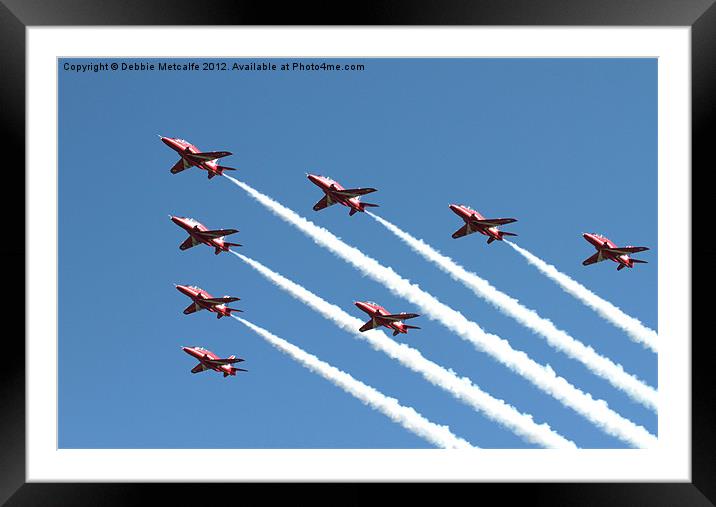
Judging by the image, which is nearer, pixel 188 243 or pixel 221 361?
pixel 188 243

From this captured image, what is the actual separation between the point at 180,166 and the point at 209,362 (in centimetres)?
1431

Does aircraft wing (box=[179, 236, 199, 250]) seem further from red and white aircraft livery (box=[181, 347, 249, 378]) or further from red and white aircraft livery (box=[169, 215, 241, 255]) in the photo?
red and white aircraft livery (box=[181, 347, 249, 378])

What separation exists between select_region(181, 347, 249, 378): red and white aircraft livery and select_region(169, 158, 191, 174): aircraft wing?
13274 mm

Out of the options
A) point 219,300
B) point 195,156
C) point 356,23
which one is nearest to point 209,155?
point 195,156

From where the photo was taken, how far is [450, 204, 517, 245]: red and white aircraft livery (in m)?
61.2

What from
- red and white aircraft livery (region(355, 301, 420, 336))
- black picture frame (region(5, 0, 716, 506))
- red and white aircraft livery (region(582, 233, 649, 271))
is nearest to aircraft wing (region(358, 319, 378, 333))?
red and white aircraft livery (region(355, 301, 420, 336))

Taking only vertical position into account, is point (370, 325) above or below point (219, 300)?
below

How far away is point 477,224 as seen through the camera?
6234 cm

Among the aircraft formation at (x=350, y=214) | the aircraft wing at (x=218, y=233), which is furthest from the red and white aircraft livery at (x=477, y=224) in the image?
the aircraft wing at (x=218, y=233)

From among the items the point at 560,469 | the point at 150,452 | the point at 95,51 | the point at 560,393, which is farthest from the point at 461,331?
the point at 95,51

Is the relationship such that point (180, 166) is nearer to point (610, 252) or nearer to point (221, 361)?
point (221, 361)

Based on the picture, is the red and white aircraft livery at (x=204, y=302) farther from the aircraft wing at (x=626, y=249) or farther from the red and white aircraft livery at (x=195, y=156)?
the aircraft wing at (x=626, y=249)

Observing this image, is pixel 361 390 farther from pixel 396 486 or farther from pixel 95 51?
pixel 95 51

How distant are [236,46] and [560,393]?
26.9 metres
